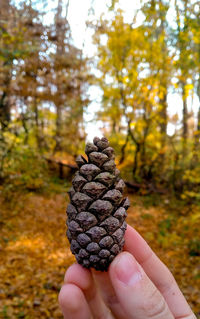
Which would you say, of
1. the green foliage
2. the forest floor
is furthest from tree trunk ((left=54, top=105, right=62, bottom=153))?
the green foliage

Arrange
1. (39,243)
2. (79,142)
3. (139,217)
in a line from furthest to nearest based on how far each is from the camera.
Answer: (79,142), (139,217), (39,243)

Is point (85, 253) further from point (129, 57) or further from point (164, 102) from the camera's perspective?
point (164, 102)

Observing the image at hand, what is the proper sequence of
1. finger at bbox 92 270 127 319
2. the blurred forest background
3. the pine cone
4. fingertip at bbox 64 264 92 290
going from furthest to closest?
the blurred forest background
finger at bbox 92 270 127 319
fingertip at bbox 64 264 92 290
the pine cone

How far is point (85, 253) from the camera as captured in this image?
4.38ft

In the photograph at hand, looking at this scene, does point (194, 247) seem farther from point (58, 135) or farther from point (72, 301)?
point (58, 135)

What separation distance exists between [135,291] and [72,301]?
434 mm

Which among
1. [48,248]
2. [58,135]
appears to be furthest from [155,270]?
[58,135]

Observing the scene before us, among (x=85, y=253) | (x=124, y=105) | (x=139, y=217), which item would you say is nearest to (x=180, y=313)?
(x=85, y=253)

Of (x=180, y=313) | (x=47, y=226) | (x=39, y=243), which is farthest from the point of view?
(x=47, y=226)

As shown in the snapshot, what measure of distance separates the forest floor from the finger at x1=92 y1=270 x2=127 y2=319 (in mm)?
1764

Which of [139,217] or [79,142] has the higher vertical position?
[79,142]

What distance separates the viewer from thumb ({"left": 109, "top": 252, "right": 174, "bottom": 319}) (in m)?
1.32

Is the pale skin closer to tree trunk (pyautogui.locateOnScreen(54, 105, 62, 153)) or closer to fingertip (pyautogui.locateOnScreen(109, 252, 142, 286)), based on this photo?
fingertip (pyautogui.locateOnScreen(109, 252, 142, 286))

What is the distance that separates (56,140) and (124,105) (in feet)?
7.90
